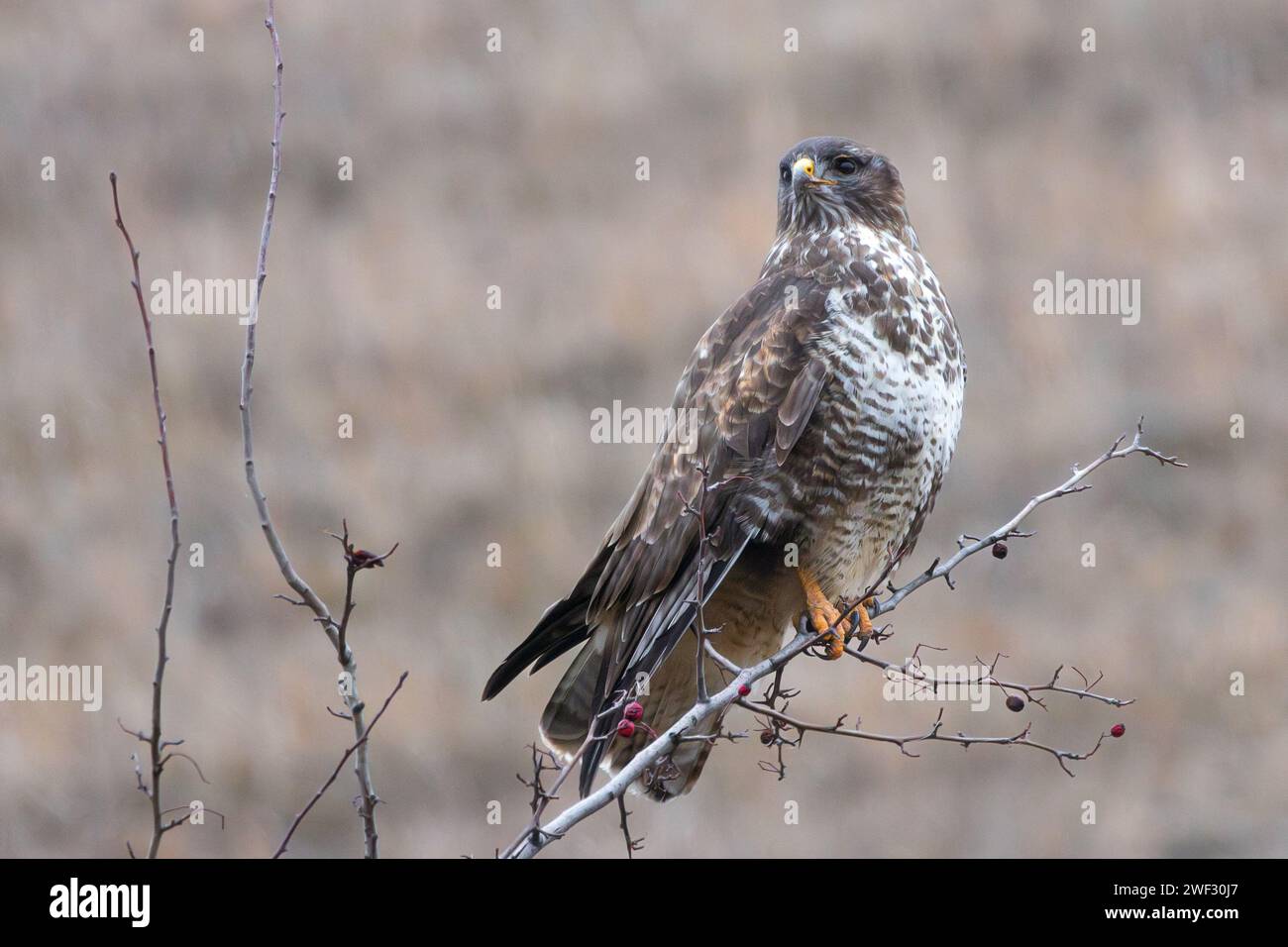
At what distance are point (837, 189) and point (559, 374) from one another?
974cm

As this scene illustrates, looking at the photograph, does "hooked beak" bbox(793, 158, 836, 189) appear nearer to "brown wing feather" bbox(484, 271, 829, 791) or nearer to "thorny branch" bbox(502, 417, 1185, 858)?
"brown wing feather" bbox(484, 271, 829, 791)

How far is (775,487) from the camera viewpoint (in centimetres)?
498

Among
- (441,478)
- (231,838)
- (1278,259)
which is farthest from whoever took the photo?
(1278,259)

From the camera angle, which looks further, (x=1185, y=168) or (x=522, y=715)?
(x=1185, y=168)

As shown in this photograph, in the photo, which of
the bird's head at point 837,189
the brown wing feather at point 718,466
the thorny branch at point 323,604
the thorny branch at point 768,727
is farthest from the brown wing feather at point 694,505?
the thorny branch at point 323,604

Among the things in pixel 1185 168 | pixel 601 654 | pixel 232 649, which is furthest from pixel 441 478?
pixel 601 654

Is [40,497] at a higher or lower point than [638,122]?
lower

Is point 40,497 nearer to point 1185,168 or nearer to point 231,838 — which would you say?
point 231,838

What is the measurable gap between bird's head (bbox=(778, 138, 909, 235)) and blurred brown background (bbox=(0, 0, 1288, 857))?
7242 mm

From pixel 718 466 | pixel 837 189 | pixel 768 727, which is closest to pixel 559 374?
pixel 837 189

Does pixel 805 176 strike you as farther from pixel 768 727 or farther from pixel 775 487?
pixel 768 727

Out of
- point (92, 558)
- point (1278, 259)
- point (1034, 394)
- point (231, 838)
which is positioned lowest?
point (231, 838)
